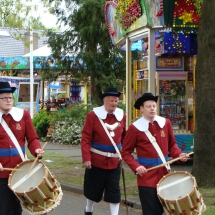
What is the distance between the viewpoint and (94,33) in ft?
77.5

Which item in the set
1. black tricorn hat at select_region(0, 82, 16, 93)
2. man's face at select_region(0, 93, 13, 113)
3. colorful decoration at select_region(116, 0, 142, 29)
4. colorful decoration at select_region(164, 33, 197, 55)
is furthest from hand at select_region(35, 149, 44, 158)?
colorful decoration at select_region(116, 0, 142, 29)

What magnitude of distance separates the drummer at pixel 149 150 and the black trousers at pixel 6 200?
4.33 feet

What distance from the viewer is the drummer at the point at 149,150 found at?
21.7ft

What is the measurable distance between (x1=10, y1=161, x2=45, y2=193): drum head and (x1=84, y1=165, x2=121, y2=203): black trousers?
1861 millimetres

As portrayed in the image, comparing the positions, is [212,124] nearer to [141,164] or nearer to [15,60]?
[141,164]

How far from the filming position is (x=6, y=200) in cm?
668

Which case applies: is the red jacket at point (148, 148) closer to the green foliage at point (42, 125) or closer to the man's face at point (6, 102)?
the man's face at point (6, 102)

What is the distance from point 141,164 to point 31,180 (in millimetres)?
1230

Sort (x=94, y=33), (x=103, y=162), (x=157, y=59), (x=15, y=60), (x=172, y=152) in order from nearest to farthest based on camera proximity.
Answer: (x=172, y=152) < (x=103, y=162) < (x=157, y=59) < (x=94, y=33) < (x=15, y=60)

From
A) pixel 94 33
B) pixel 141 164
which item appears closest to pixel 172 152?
pixel 141 164

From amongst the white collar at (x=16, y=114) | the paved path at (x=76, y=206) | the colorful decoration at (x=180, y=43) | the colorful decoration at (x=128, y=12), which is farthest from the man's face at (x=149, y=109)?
the colorful decoration at (x=128, y=12)

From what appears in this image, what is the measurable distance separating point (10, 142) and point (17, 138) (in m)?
0.10

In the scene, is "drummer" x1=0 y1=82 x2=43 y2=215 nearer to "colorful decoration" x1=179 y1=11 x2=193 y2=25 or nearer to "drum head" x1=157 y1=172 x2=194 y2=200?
"drum head" x1=157 y1=172 x2=194 y2=200

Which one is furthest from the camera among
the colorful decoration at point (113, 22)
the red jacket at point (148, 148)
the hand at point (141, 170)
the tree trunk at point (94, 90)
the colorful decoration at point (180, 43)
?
the tree trunk at point (94, 90)
